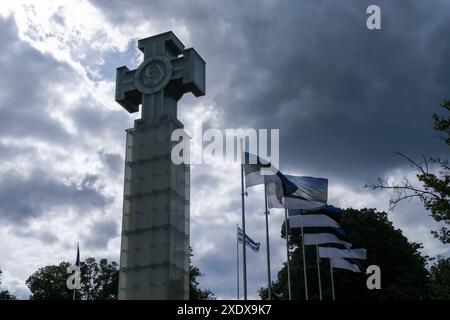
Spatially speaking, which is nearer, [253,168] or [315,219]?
[253,168]

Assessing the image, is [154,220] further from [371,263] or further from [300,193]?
[371,263]

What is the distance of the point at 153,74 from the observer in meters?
47.2

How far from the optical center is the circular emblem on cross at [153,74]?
46.6 metres

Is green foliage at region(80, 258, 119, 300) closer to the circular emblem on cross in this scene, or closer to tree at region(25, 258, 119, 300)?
tree at region(25, 258, 119, 300)

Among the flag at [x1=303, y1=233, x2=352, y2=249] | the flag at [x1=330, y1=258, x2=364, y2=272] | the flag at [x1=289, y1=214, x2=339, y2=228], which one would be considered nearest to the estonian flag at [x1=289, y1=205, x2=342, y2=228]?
the flag at [x1=289, y1=214, x2=339, y2=228]

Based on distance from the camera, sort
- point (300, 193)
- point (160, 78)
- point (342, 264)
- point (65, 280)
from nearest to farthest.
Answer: point (300, 193), point (160, 78), point (342, 264), point (65, 280)

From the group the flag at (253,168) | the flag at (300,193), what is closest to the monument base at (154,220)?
the flag at (300,193)

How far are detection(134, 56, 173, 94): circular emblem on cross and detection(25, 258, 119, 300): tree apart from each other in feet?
123

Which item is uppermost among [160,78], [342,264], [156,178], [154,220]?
[160,78]

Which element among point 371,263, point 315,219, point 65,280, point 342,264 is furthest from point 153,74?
point 65,280

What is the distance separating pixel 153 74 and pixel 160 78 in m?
0.80

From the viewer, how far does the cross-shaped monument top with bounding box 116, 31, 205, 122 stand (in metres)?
46.2
